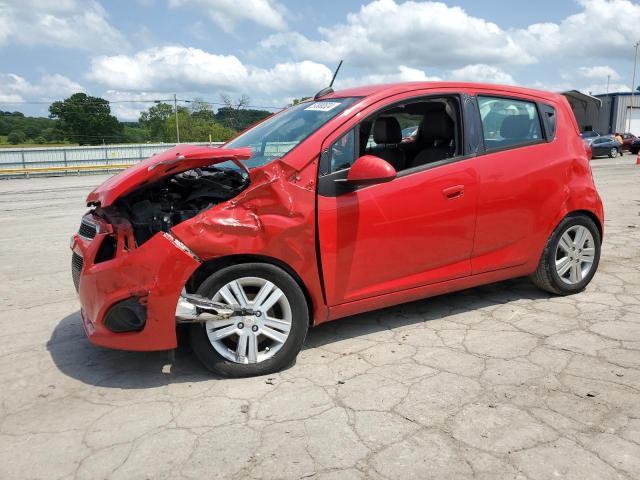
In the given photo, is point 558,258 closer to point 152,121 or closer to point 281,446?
point 281,446

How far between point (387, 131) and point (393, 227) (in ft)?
4.28

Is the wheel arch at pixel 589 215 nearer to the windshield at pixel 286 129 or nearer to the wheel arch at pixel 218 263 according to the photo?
the windshield at pixel 286 129

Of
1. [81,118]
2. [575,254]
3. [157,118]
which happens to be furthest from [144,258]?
[157,118]

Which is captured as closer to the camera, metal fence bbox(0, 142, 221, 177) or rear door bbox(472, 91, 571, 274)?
rear door bbox(472, 91, 571, 274)

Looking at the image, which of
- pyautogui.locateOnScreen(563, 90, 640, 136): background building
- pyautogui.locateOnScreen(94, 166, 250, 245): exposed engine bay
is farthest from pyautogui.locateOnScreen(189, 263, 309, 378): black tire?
pyautogui.locateOnScreen(563, 90, 640, 136): background building

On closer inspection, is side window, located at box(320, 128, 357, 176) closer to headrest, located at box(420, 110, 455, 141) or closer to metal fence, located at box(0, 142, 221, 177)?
headrest, located at box(420, 110, 455, 141)

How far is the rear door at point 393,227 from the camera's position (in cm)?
346

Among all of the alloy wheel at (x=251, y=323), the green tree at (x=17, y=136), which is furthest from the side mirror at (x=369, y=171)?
the green tree at (x=17, y=136)

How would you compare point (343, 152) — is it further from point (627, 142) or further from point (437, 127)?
point (627, 142)

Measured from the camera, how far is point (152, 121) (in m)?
100

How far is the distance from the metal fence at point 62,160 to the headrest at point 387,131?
887 inches

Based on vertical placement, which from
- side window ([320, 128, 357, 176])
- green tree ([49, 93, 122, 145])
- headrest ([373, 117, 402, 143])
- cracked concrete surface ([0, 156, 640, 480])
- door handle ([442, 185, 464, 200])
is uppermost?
green tree ([49, 93, 122, 145])

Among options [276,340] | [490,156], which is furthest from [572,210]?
[276,340]

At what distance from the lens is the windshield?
3.62 meters
